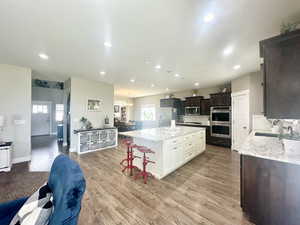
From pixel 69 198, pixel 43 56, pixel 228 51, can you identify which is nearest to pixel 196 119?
pixel 228 51

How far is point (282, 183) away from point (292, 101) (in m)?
0.96

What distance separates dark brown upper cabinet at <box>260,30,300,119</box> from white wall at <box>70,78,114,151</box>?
217 inches

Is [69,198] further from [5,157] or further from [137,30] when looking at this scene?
[5,157]

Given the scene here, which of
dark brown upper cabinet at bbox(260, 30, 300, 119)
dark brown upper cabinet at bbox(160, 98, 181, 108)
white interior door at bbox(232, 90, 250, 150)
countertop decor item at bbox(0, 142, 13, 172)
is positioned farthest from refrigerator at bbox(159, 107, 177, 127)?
countertop decor item at bbox(0, 142, 13, 172)

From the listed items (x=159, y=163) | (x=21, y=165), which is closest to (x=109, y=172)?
Result: (x=159, y=163)

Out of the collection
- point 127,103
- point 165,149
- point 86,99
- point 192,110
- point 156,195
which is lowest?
point 156,195

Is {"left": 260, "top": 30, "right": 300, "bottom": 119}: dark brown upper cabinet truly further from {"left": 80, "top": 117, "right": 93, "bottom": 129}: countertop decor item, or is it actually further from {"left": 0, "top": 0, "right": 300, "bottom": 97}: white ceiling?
{"left": 80, "top": 117, "right": 93, "bottom": 129}: countertop decor item

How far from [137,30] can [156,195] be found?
2846mm

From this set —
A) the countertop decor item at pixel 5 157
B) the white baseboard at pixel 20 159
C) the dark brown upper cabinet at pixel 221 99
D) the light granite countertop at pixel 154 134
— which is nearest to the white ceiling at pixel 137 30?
the light granite countertop at pixel 154 134

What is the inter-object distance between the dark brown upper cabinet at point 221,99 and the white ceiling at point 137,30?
2.09 meters

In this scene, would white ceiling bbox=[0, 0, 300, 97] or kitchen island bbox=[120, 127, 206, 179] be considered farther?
kitchen island bbox=[120, 127, 206, 179]

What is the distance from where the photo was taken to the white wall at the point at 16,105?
3820 millimetres

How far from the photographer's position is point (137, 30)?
7.25ft

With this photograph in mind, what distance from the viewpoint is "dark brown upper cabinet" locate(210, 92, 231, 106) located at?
559 centimetres
